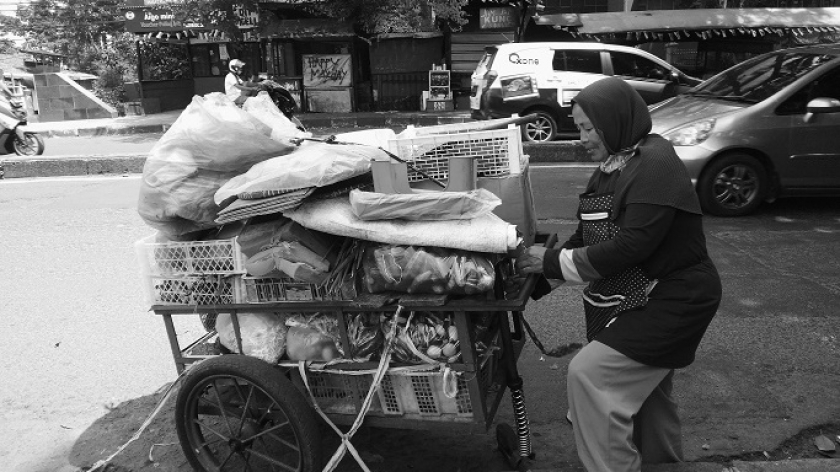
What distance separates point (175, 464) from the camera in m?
3.23

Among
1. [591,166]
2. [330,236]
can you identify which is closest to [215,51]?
[591,166]

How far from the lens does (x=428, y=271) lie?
237 centimetres

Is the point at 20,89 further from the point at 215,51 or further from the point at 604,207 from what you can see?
the point at 604,207

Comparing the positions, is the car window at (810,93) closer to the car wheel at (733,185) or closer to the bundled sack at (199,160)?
the car wheel at (733,185)

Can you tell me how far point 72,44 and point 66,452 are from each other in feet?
119

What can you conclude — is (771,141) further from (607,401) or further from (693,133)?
(607,401)

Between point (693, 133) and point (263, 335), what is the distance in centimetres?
546

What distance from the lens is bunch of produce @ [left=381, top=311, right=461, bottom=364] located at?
247 centimetres

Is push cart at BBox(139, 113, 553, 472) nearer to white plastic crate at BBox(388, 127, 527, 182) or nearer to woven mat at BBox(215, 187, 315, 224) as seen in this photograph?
woven mat at BBox(215, 187, 315, 224)

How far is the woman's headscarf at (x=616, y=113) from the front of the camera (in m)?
2.28

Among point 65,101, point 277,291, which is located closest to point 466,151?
point 277,291

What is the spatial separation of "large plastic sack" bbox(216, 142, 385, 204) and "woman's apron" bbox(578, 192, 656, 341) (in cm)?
→ 86

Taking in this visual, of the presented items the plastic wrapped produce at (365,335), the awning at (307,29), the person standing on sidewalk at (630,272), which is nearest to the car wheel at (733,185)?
the person standing on sidewalk at (630,272)

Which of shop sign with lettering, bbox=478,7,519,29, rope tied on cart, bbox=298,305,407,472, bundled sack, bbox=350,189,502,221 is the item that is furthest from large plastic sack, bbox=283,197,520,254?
shop sign with lettering, bbox=478,7,519,29
